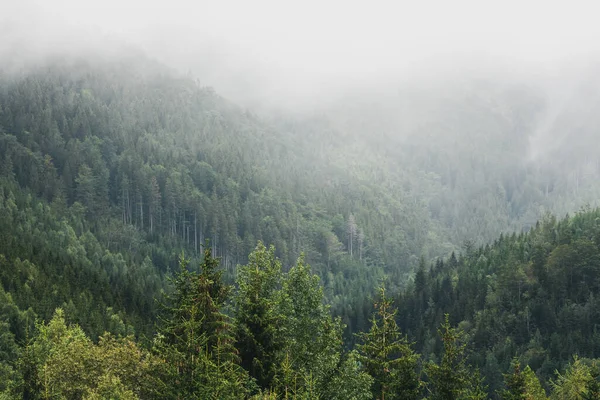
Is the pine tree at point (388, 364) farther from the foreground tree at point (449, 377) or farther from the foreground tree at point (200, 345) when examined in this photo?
the foreground tree at point (200, 345)

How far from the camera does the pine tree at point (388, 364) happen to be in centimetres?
4838

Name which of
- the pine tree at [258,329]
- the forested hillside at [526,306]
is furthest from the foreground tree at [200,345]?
the forested hillside at [526,306]

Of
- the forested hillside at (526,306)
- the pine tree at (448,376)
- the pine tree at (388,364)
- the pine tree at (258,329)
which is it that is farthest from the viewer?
the forested hillside at (526,306)

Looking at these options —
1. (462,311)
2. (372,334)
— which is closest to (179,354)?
(372,334)

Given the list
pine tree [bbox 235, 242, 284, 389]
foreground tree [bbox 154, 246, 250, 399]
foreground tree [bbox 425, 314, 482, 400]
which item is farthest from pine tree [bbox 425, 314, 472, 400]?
foreground tree [bbox 154, 246, 250, 399]

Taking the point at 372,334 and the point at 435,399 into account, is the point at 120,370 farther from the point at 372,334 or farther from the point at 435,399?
the point at 435,399

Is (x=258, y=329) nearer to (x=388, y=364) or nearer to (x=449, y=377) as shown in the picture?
(x=388, y=364)

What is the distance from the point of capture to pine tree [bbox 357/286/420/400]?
159 ft

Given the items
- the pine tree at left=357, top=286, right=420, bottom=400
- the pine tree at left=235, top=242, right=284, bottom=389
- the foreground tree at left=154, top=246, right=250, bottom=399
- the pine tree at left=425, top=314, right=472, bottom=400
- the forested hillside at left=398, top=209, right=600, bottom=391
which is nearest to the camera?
the foreground tree at left=154, top=246, right=250, bottom=399

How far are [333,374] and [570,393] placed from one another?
52.0 meters

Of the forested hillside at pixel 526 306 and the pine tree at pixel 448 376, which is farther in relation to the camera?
the forested hillside at pixel 526 306

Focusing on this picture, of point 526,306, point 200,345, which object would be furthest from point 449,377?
point 526,306

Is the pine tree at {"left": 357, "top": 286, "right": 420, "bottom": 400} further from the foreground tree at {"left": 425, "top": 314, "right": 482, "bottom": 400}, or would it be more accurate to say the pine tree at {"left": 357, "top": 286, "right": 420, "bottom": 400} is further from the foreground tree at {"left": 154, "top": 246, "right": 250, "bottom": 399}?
the foreground tree at {"left": 154, "top": 246, "right": 250, "bottom": 399}

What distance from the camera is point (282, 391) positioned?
4350 cm
